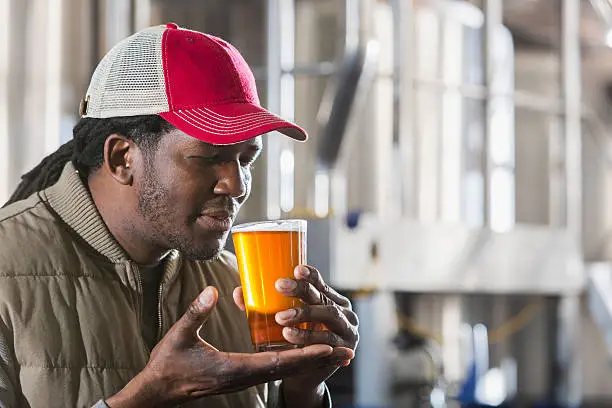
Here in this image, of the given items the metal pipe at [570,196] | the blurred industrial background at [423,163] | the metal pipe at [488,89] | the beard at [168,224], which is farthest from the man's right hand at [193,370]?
the metal pipe at [570,196]

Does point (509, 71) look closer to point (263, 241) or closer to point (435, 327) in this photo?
point (435, 327)

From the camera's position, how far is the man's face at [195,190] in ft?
5.38

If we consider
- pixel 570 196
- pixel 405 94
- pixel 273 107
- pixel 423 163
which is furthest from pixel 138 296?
pixel 570 196

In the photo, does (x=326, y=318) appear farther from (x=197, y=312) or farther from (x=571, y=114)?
(x=571, y=114)

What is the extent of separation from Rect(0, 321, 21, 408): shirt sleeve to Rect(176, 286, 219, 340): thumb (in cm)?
29

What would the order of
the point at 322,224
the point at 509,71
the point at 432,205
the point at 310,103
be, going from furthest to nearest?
the point at 509,71 → the point at 432,205 → the point at 310,103 → the point at 322,224

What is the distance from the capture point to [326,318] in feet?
5.15

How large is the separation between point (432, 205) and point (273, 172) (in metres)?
1.51

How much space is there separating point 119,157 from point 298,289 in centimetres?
38

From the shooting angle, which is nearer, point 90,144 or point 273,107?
point 90,144

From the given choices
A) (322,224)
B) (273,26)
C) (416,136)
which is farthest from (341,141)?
(416,136)

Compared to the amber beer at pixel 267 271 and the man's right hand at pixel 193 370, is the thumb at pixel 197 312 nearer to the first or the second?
the man's right hand at pixel 193 370

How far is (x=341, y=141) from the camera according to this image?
5.65 m

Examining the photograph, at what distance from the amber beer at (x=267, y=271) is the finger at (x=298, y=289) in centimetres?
2
